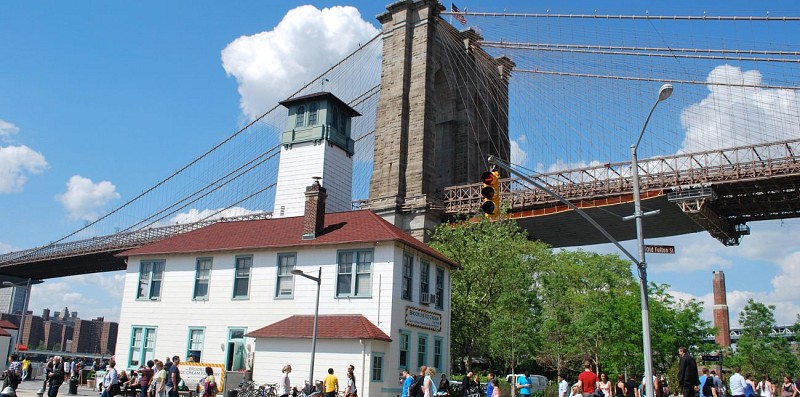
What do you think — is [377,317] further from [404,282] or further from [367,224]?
[367,224]

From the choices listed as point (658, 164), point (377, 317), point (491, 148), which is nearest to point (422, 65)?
point (491, 148)

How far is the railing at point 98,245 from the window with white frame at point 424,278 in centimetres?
4945

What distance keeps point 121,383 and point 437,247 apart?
20285 mm

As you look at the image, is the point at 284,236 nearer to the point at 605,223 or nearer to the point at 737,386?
the point at 737,386

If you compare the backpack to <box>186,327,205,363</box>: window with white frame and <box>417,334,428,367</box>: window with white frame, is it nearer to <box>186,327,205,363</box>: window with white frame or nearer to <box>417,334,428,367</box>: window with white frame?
<box>417,334,428,367</box>: window with white frame

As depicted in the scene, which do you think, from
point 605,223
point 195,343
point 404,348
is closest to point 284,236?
point 195,343

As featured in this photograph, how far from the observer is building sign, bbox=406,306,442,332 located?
2669 centimetres

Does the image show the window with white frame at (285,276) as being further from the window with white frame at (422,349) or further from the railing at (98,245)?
the railing at (98,245)

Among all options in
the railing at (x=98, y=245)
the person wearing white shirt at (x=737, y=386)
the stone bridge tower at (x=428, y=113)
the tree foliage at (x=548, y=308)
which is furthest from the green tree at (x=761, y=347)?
the railing at (x=98, y=245)

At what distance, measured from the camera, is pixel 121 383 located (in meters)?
22.3

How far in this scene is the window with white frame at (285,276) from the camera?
27.6m

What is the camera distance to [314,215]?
28.0 metres

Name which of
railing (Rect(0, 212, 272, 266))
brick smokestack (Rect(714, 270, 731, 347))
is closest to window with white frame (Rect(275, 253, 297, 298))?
railing (Rect(0, 212, 272, 266))

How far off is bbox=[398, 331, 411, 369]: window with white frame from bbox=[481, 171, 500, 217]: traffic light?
12931mm
